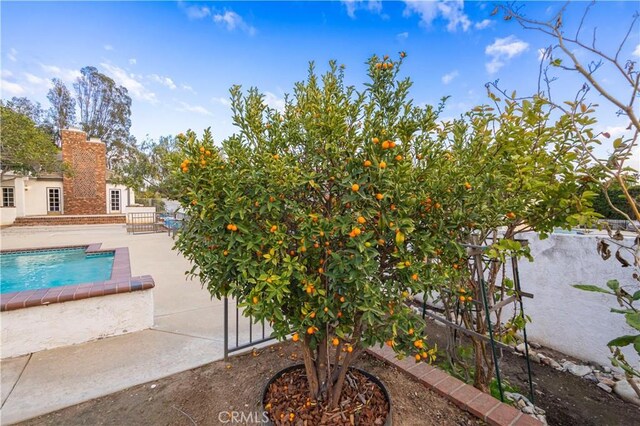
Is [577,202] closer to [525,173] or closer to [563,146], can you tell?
[525,173]

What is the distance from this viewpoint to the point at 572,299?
3.25m

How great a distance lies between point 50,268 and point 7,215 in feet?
40.2

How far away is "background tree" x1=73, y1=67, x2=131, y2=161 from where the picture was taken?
27500mm

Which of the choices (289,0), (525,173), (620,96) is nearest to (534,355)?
(525,173)

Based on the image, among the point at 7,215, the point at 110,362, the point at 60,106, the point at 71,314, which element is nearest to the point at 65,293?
the point at 71,314

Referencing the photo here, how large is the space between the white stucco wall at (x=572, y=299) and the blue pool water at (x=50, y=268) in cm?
815

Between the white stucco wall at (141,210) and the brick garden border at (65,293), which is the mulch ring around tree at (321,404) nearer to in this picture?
the brick garden border at (65,293)

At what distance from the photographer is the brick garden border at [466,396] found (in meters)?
1.85

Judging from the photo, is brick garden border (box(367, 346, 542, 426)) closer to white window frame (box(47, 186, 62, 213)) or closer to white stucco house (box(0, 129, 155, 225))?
white stucco house (box(0, 129, 155, 225))

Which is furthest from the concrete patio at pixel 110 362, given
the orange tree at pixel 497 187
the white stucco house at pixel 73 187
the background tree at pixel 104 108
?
the background tree at pixel 104 108

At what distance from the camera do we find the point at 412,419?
1952mm

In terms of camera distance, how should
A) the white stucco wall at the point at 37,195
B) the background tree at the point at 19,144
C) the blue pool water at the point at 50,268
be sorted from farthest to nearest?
the white stucco wall at the point at 37,195 < the background tree at the point at 19,144 < the blue pool water at the point at 50,268

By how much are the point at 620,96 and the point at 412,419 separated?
248 centimetres

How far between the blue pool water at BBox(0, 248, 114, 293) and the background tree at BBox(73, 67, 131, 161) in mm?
24998
